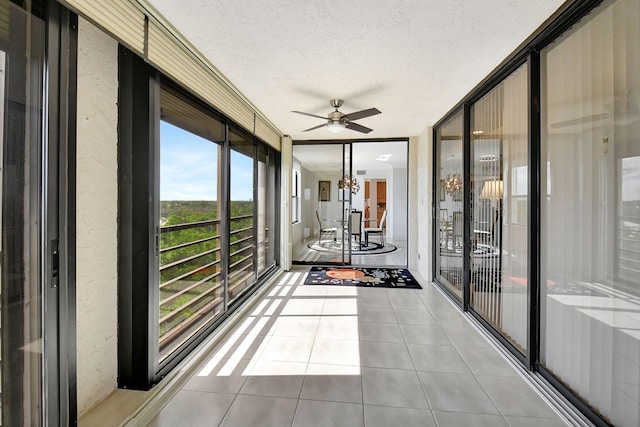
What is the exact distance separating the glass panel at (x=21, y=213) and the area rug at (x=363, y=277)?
3434mm

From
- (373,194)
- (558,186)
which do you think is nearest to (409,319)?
(558,186)

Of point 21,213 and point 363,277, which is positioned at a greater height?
point 21,213

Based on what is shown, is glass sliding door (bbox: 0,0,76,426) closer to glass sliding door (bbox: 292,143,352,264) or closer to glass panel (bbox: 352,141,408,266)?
glass sliding door (bbox: 292,143,352,264)

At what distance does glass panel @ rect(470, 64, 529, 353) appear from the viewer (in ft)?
7.32

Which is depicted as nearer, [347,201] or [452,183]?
[452,183]

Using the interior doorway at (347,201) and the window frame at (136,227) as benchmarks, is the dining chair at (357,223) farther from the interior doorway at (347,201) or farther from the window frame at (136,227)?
the window frame at (136,227)

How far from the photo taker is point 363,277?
4777mm

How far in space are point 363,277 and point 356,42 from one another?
→ 3573mm

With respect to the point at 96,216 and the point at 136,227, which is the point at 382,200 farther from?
the point at 96,216

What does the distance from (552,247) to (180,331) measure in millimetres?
2882

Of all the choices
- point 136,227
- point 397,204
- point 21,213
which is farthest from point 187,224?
point 397,204

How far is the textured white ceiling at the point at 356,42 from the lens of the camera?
1.77 metres

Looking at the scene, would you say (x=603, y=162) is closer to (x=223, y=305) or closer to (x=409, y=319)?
(x=409, y=319)

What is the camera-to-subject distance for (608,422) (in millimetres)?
1477
